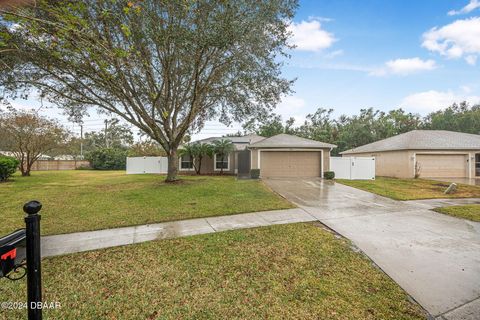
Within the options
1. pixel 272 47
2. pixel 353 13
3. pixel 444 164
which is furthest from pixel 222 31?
pixel 444 164

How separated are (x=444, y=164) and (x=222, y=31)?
786 inches

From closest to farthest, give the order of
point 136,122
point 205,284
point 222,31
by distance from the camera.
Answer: point 205,284 < point 222,31 < point 136,122

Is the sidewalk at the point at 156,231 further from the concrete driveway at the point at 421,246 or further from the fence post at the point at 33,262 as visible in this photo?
the fence post at the point at 33,262

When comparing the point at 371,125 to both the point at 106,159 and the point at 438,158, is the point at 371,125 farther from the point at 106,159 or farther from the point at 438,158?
the point at 106,159

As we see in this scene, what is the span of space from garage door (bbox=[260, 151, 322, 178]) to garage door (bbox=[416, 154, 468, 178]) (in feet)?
27.6

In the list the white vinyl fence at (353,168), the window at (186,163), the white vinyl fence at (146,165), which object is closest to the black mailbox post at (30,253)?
the white vinyl fence at (353,168)

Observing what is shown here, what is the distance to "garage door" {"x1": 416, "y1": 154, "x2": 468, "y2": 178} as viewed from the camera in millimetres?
17078

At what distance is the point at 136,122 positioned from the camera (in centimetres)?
1152

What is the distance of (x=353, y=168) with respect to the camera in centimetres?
1608

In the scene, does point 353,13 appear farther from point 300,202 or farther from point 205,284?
point 205,284

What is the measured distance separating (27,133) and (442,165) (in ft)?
102

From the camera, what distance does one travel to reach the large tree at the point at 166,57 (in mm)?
6582

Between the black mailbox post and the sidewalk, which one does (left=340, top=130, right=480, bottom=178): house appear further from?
the black mailbox post

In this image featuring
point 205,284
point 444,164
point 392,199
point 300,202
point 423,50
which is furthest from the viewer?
point 444,164
